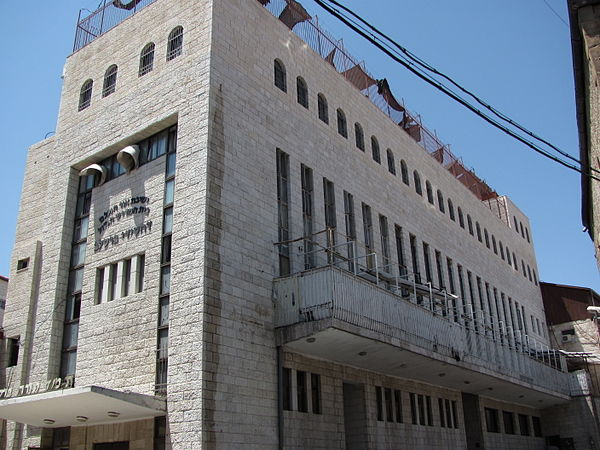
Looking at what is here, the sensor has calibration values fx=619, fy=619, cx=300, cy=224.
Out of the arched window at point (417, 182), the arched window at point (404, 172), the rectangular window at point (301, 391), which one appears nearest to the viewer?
the rectangular window at point (301, 391)

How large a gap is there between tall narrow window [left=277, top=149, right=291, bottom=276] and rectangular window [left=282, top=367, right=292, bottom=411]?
3096 millimetres

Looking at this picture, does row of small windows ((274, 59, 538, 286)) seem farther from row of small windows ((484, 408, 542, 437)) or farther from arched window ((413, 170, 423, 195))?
row of small windows ((484, 408, 542, 437))

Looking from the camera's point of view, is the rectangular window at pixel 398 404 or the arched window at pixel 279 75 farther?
the rectangular window at pixel 398 404

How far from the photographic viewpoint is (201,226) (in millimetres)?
17516

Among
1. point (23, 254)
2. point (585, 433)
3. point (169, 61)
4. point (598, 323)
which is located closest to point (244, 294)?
point (169, 61)

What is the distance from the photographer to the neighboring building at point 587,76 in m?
15.8

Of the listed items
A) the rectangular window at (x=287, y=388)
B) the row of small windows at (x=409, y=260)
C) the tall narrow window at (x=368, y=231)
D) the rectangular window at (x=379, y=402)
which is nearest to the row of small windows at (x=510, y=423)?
the row of small windows at (x=409, y=260)

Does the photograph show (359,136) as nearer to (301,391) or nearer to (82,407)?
(301,391)

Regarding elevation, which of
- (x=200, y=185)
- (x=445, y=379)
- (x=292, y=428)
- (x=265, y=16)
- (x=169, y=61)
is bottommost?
(x=292, y=428)

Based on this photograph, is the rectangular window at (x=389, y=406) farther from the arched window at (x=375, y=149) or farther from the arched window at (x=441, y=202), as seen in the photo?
the arched window at (x=441, y=202)

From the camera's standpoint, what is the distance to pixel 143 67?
22078mm

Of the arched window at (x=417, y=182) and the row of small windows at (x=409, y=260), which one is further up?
Answer: the arched window at (x=417, y=182)

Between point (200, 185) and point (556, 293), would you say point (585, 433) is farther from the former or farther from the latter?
point (200, 185)

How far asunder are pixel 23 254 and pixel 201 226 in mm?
10081
